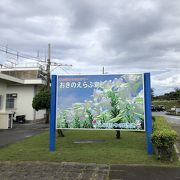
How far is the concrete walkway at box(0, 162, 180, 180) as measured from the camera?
6.61 meters

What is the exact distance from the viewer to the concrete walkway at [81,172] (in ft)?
21.7

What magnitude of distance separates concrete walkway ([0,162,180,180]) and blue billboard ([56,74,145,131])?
2.47 m

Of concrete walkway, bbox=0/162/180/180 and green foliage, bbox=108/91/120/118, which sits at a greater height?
green foliage, bbox=108/91/120/118

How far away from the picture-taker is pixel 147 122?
9430 millimetres

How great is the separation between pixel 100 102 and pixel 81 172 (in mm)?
3457

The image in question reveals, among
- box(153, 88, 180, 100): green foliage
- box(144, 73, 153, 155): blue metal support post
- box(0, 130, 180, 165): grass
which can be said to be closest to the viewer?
box(0, 130, 180, 165): grass

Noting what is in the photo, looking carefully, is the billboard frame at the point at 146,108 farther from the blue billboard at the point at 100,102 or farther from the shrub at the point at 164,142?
the shrub at the point at 164,142

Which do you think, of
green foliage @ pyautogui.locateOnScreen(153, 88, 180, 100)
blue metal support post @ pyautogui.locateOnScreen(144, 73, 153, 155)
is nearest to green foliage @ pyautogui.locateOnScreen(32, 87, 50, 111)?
blue metal support post @ pyautogui.locateOnScreen(144, 73, 153, 155)

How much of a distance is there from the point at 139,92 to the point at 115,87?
33.4 inches

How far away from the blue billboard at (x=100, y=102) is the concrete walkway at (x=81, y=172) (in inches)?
97.3

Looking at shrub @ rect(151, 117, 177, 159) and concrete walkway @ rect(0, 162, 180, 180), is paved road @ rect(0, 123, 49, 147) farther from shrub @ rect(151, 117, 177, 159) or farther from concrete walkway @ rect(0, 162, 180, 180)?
shrub @ rect(151, 117, 177, 159)

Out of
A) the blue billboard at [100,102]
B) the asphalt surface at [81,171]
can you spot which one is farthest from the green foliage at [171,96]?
the asphalt surface at [81,171]

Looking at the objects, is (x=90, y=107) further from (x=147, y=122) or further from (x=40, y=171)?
(x=40, y=171)

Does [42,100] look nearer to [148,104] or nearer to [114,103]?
[114,103]
